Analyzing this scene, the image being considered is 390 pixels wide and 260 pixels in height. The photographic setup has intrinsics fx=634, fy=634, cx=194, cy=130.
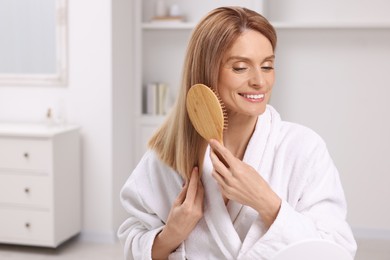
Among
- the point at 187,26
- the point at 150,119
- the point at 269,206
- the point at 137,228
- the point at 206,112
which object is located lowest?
the point at 150,119

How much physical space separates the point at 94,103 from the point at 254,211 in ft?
9.22

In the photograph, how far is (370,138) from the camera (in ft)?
13.4

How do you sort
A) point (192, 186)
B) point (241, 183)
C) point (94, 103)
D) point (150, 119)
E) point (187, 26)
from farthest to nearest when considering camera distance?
point (150, 119), point (187, 26), point (94, 103), point (192, 186), point (241, 183)

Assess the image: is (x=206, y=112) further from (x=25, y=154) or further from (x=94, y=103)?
(x=94, y=103)

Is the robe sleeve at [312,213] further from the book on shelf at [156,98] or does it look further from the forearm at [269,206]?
the book on shelf at [156,98]

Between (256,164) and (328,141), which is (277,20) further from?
(256,164)

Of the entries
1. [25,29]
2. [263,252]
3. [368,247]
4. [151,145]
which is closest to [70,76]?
[25,29]

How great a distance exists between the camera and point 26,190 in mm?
3664

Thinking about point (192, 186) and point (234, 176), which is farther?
point (192, 186)

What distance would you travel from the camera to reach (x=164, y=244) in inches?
46.3

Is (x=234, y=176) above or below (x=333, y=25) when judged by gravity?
below

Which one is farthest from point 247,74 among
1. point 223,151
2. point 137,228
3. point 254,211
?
point 137,228

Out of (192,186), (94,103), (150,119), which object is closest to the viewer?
(192,186)

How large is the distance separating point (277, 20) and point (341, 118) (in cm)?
76
